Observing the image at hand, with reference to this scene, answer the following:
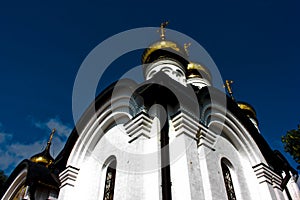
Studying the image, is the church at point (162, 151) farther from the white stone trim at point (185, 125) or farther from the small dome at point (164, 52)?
the small dome at point (164, 52)

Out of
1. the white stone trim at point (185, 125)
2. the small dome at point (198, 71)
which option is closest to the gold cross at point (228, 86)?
the small dome at point (198, 71)

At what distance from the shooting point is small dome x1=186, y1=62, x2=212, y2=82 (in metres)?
13.5

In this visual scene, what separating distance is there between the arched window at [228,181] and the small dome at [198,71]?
6.70m

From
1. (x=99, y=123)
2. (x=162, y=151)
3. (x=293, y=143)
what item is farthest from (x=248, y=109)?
(x=162, y=151)

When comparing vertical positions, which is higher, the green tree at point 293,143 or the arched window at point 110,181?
the green tree at point 293,143

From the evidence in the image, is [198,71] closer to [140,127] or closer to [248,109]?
[248,109]

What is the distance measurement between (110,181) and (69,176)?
129 centimetres

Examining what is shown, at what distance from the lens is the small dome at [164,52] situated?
32.8ft

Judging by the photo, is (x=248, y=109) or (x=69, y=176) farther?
(x=248, y=109)

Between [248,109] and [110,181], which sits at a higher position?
[248,109]

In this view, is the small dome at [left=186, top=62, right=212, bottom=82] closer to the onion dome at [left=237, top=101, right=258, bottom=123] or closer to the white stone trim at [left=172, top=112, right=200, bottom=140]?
the onion dome at [left=237, top=101, right=258, bottom=123]

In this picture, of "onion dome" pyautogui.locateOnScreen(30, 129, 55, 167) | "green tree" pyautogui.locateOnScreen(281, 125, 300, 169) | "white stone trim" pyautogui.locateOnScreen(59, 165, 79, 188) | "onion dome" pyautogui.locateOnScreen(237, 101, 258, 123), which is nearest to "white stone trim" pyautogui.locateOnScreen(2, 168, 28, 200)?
"onion dome" pyautogui.locateOnScreen(30, 129, 55, 167)

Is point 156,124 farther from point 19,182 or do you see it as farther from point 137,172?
point 19,182

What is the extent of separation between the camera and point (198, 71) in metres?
13.7
